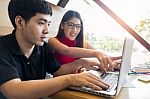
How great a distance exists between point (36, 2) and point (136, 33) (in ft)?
5.83

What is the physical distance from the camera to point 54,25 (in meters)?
2.35

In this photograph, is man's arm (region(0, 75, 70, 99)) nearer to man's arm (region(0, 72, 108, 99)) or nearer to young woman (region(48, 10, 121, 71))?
man's arm (region(0, 72, 108, 99))

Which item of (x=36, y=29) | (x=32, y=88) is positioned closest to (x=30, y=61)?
(x=36, y=29)

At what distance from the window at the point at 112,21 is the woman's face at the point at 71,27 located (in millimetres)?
598

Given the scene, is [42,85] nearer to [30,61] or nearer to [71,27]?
[30,61]

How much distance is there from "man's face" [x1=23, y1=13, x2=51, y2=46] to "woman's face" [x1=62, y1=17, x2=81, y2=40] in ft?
2.20

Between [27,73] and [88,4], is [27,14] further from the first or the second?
[88,4]

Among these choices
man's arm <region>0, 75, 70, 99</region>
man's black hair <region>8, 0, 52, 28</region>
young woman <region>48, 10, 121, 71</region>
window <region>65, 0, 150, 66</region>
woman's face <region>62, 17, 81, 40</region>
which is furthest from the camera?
window <region>65, 0, 150, 66</region>

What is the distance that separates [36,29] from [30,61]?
0.67ft

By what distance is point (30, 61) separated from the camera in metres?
1.05

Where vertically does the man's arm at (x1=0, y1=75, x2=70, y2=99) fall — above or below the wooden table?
above

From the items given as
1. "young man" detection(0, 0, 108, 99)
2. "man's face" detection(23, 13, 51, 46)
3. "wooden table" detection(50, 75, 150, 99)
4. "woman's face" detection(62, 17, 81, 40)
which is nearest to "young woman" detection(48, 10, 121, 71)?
"woman's face" detection(62, 17, 81, 40)

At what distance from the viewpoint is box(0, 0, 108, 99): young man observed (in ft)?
2.31

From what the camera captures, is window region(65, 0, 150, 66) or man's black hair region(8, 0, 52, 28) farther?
window region(65, 0, 150, 66)
